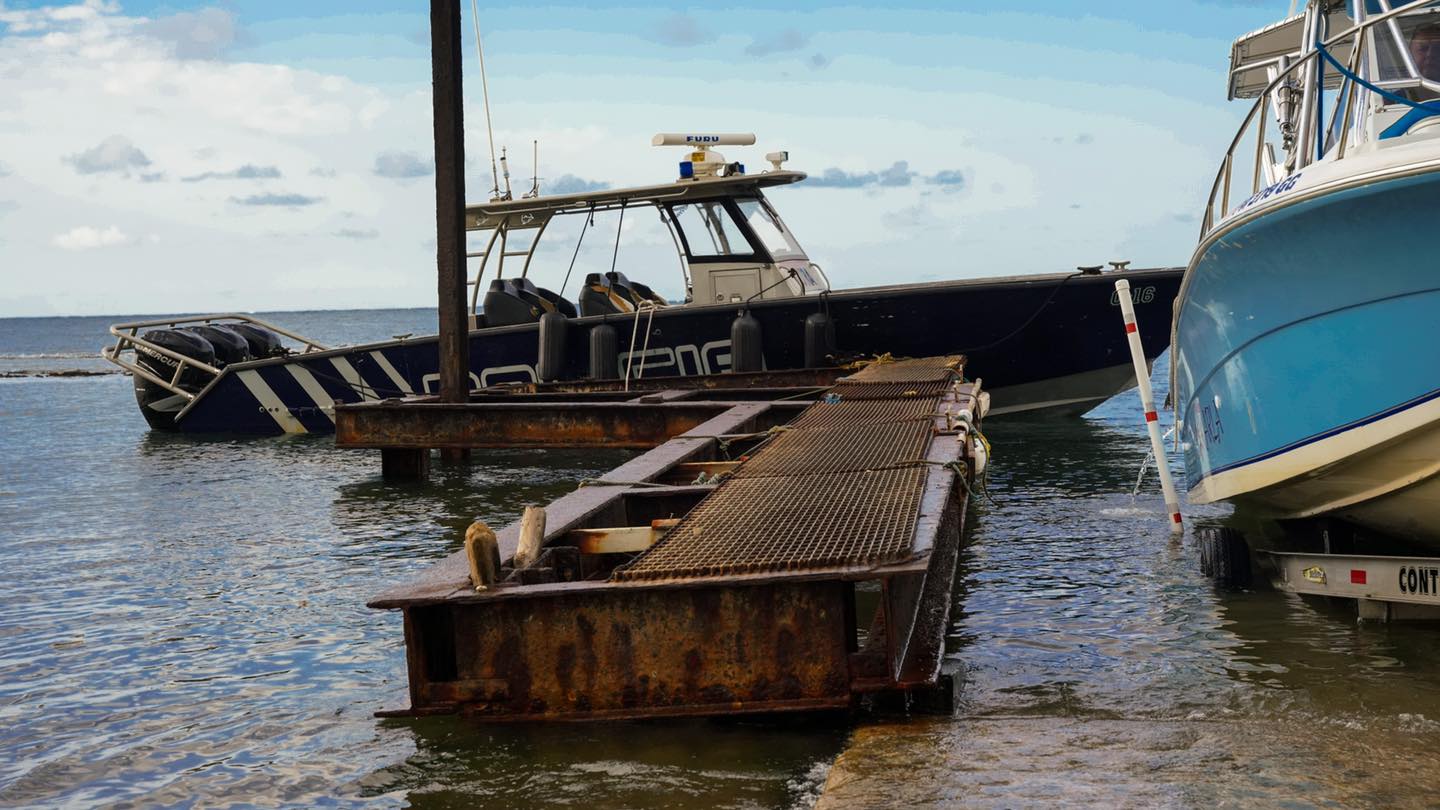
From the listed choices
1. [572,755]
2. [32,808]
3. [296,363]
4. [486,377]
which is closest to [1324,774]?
[572,755]

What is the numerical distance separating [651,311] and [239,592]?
26.2 feet

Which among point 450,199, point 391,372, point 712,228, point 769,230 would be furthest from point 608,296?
point 450,199

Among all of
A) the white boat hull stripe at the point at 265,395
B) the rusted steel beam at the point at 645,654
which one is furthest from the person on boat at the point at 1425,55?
the white boat hull stripe at the point at 265,395

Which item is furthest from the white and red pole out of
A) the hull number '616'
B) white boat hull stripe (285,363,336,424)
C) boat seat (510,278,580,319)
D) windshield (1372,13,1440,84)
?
white boat hull stripe (285,363,336,424)

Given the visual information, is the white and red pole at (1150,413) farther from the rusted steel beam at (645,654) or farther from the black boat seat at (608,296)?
the black boat seat at (608,296)

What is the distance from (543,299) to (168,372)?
618cm

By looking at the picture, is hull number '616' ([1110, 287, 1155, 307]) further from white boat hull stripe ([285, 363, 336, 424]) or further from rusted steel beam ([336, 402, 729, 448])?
white boat hull stripe ([285, 363, 336, 424])

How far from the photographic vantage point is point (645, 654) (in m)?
4.22

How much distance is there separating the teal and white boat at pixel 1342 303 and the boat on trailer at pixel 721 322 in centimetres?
743

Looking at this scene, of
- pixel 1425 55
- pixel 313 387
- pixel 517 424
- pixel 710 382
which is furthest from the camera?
pixel 313 387

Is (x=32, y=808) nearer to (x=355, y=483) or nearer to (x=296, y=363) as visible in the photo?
(x=355, y=483)

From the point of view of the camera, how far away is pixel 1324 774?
3.59 m

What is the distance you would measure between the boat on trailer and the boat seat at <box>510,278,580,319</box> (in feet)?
0.06

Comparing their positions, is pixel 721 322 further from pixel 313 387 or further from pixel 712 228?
pixel 313 387
